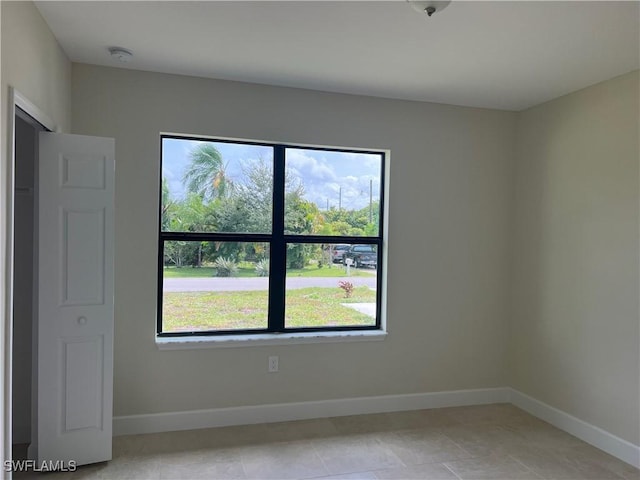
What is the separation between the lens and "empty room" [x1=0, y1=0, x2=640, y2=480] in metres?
2.47

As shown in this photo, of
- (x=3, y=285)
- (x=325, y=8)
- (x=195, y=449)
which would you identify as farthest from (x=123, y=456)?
(x=325, y=8)

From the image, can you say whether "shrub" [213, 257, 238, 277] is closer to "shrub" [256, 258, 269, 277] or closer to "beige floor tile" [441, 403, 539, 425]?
"shrub" [256, 258, 269, 277]

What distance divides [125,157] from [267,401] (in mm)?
1980

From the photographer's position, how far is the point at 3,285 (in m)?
1.93

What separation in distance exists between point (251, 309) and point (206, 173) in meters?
1.05

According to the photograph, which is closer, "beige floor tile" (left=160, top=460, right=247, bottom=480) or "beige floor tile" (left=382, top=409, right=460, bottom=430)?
"beige floor tile" (left=160, top=460, right=247, bottom=480)

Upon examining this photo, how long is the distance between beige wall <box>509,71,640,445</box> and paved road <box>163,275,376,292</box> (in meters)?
1.37

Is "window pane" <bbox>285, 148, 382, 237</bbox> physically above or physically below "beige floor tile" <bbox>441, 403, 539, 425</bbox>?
above

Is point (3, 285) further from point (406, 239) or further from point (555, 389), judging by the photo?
point (555, 389)

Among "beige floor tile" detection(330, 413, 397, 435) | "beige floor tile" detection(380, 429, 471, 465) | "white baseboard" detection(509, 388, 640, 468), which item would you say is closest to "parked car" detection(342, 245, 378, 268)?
"beige floor tile" detection(330, 413, 397, 435)

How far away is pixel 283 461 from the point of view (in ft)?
9.07

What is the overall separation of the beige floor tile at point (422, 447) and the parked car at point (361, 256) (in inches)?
49.7

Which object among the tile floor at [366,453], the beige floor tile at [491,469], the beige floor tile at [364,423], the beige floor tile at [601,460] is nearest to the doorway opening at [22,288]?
the tile floor at [366,453]

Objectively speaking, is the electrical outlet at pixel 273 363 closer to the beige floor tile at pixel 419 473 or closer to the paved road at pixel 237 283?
the paved road at pixel 237 283
